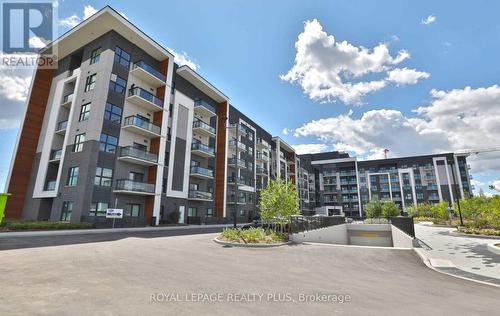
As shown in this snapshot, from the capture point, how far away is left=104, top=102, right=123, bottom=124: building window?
27.9m

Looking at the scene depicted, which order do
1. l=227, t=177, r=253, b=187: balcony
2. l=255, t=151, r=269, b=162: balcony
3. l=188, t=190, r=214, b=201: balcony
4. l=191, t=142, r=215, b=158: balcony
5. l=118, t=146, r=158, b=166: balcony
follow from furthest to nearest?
l=255, t=151, r=269, b=162: balcony
l=227, t=177, r=253, b=187: balcony
l=191, t=142, r=215, b=158: balcony
l=188, t=190, r=214, b=201: balcony
l=118, t=146, r=158, b=166: balcony

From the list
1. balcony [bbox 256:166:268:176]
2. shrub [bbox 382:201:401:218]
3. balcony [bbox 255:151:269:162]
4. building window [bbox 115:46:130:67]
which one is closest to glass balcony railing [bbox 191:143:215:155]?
building window [bbox 115:46:130:67]

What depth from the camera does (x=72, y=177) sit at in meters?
26.6

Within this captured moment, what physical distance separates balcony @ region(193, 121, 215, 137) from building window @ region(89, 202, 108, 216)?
667 inches

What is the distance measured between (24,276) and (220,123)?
39.5 metres

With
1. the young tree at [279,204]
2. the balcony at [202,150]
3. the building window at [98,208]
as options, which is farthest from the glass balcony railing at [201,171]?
the young tree at [279,204]

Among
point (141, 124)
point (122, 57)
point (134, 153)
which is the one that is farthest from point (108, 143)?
point (122, 57)

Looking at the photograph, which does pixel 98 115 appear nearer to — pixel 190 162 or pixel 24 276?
pixel 190 162

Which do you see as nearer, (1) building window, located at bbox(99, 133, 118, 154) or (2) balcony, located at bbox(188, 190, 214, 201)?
(1) building window, located at bbox(99, 133, 118, 154)

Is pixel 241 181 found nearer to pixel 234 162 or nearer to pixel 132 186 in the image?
pixel 234 162

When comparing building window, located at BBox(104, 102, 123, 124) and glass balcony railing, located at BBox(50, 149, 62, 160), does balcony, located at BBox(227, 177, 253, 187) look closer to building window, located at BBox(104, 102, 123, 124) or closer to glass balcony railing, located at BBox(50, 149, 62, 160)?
building window, located at BBox(104, 102, 123, 124)

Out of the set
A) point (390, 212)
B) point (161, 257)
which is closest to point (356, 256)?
point (161, 257)

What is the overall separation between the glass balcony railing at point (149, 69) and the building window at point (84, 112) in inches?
269

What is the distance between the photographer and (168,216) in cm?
3281
